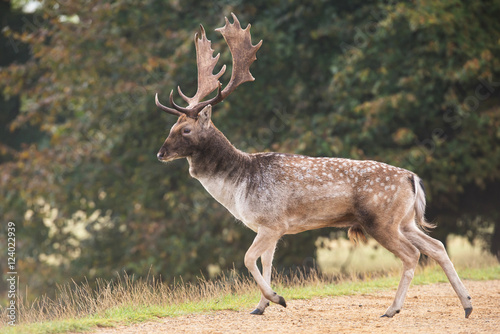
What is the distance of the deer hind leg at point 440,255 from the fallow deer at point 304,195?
0.01m

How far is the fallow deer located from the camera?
718 cm

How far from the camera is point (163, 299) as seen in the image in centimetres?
816

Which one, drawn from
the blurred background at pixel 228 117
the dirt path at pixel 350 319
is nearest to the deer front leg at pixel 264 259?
the dirt path at pixel 350 319

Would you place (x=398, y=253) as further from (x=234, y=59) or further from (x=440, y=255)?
(x=234, y=59)

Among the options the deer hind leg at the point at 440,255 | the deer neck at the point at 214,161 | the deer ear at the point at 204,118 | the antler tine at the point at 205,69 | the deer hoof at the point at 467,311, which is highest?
the antler tine at the point at 205,69

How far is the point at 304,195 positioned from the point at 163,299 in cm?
223

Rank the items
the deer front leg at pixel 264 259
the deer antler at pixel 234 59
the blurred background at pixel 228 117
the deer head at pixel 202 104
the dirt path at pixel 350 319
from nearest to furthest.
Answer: the dirt path at pixel 350 319
the deer front leg at pixel 264 259
the deer head at pixel 202 104
the deer antler at pixel 234 59
the blurred background at pixel 228 117

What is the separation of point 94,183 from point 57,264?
9.16 ft

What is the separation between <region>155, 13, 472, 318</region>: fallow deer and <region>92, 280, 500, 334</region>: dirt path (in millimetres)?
259

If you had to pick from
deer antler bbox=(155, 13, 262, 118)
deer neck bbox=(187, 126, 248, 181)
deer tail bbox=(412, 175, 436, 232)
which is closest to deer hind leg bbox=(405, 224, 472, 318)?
deer tail bbox=(412, 175, 436, 232)

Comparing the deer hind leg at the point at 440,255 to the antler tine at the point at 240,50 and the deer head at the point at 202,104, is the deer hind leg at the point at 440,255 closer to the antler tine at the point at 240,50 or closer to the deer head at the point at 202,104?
the deer head at the point at 202,104

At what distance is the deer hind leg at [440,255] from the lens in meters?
7.09

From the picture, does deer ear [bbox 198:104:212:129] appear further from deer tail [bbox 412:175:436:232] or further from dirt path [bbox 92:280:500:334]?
deer tail [bbox 412:175:436:232]

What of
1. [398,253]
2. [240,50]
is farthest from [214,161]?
[398,253]
